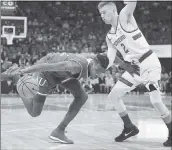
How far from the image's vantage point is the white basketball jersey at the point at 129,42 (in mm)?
4418

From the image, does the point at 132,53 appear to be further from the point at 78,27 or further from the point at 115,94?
the point at 78,27

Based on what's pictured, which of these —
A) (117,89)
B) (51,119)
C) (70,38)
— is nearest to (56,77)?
(117,89)

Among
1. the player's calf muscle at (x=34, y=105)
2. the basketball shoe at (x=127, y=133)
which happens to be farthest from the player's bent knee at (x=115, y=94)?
the player's calf muscle at (x=34, y=105)

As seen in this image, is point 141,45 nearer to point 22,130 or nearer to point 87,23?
point 22,130

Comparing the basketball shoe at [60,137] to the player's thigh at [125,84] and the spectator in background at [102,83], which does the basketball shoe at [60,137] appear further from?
the spectator in background at [102,83]

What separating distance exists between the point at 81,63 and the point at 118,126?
308 cm

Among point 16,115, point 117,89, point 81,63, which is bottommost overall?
point 16,115

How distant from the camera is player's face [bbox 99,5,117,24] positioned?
12.6ft

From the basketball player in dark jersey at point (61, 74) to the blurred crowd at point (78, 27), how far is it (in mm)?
9400

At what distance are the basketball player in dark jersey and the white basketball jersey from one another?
138 mm

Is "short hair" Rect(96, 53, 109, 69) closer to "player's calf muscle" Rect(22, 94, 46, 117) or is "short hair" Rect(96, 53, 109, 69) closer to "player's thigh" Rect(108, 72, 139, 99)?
"player's calf muscle" Rect(22, 94, 46, 117)

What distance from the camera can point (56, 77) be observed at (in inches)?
174

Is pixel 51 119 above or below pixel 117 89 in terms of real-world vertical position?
below

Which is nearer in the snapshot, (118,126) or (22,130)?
(22,130)
